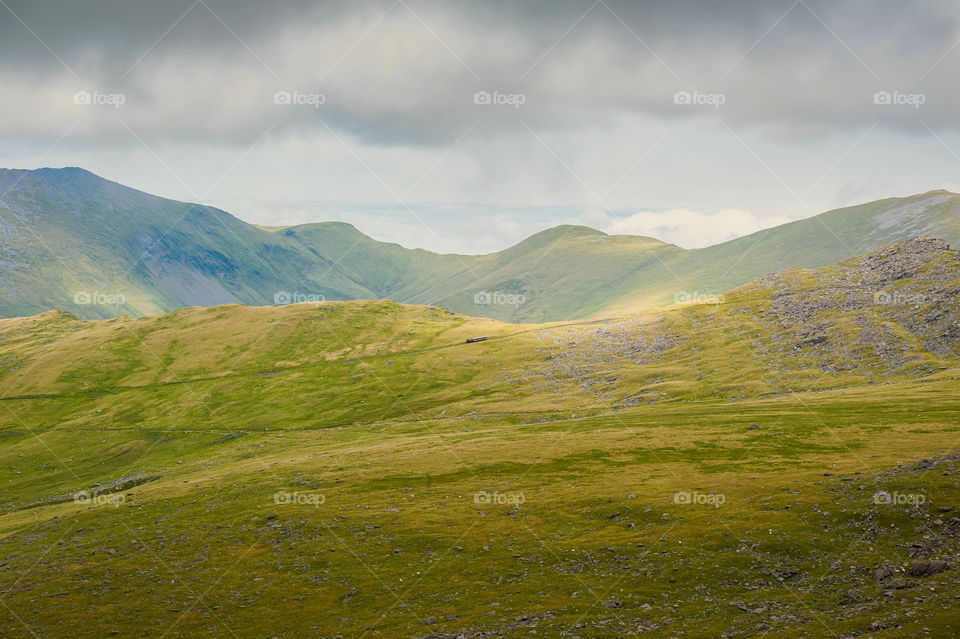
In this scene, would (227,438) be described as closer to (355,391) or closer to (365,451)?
(355,391)

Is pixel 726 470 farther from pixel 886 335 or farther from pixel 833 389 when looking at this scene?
pixel 886 335

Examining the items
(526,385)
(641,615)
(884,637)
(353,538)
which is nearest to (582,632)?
(641,615)

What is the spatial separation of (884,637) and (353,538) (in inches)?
2053

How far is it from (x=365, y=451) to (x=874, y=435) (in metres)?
88.2

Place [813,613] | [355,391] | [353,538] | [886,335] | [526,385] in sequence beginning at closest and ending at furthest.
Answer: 1. [813,613]
2. [353,538]
3. [886,335]
4. [526,385]
5. [355,391]

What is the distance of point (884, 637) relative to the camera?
99.8ft

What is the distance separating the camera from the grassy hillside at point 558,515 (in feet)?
142

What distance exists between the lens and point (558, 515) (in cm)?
6744

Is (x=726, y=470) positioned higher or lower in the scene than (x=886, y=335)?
lower

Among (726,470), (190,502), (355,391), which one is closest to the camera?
(726,470)

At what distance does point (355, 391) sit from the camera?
19762 cm

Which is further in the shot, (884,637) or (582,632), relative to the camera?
(582,632)

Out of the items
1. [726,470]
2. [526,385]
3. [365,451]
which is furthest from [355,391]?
[726,470]

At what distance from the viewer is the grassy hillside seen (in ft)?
142
